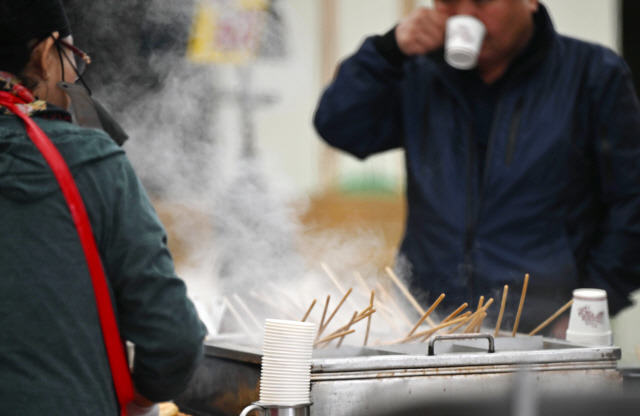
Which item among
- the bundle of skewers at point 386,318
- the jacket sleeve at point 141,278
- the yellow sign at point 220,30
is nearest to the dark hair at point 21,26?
the jacket sleeve at point 141,278

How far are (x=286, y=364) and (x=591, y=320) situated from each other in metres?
0.81

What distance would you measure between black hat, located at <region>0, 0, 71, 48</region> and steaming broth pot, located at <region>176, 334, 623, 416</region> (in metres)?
0.73

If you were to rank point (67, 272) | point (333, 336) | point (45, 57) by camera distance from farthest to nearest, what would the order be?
point (333, 336), point (45, 57), point (67, 272)

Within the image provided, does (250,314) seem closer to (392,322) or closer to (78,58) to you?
(392,322)

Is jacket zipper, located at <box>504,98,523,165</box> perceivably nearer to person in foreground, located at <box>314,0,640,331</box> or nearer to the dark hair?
person in foreground, located at <box>314,0,640,331</box>

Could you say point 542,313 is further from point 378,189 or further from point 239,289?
point 378,189

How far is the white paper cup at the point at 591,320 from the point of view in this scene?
1759 mm

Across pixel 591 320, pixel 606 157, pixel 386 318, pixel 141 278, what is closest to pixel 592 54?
pixel 606 157

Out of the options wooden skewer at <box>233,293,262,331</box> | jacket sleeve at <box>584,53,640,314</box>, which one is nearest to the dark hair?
wooden skewer at <box>233,293,262,331</box>

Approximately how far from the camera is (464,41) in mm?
2324

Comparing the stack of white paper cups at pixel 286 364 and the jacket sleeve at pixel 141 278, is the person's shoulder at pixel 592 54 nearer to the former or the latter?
the stack of white paper cups at pixel 286 364

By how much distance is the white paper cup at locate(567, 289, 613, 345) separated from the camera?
5.77 ft

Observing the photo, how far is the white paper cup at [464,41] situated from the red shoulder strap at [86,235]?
4.57ft

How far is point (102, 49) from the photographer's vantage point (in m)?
2.66
